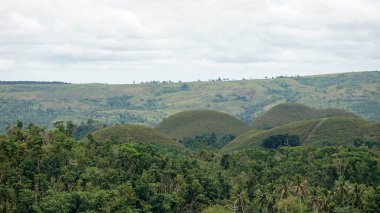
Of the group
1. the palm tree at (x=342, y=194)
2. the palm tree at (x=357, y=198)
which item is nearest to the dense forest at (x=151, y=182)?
the palm tree at (x=357, y=198)

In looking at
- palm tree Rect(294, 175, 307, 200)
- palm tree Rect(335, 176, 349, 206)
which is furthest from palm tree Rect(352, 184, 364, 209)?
palm tree Rect(294, 175, 307, 200)

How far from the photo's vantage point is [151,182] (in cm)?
13738

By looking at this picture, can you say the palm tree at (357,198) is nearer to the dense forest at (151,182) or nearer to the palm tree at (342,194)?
the dense forest at (151,182)

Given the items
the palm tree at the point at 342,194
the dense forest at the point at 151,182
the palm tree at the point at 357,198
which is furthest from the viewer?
the palm tree at the point at 342,194

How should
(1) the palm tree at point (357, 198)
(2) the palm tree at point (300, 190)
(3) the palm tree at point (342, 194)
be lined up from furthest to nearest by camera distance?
(2) the palm tree at point (300, 190)
(3) the palm tree at point (342, 194)
(1) the palm tree at point (357, 198)

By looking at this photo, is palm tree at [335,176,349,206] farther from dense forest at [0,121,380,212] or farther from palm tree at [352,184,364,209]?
palm tree at [352,184,364,209]

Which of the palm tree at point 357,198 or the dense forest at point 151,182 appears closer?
the dense forest at point 151,182

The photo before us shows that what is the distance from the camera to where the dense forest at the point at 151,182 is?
405 feet

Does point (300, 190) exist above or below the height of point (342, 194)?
above

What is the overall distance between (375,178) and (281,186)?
38529mm

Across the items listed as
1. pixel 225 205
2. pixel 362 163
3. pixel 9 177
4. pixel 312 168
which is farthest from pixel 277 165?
pixel 9 177

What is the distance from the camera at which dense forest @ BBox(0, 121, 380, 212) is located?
123312mm

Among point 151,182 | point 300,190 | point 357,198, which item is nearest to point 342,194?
point 357,198

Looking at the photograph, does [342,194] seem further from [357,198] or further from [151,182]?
[151,182]
